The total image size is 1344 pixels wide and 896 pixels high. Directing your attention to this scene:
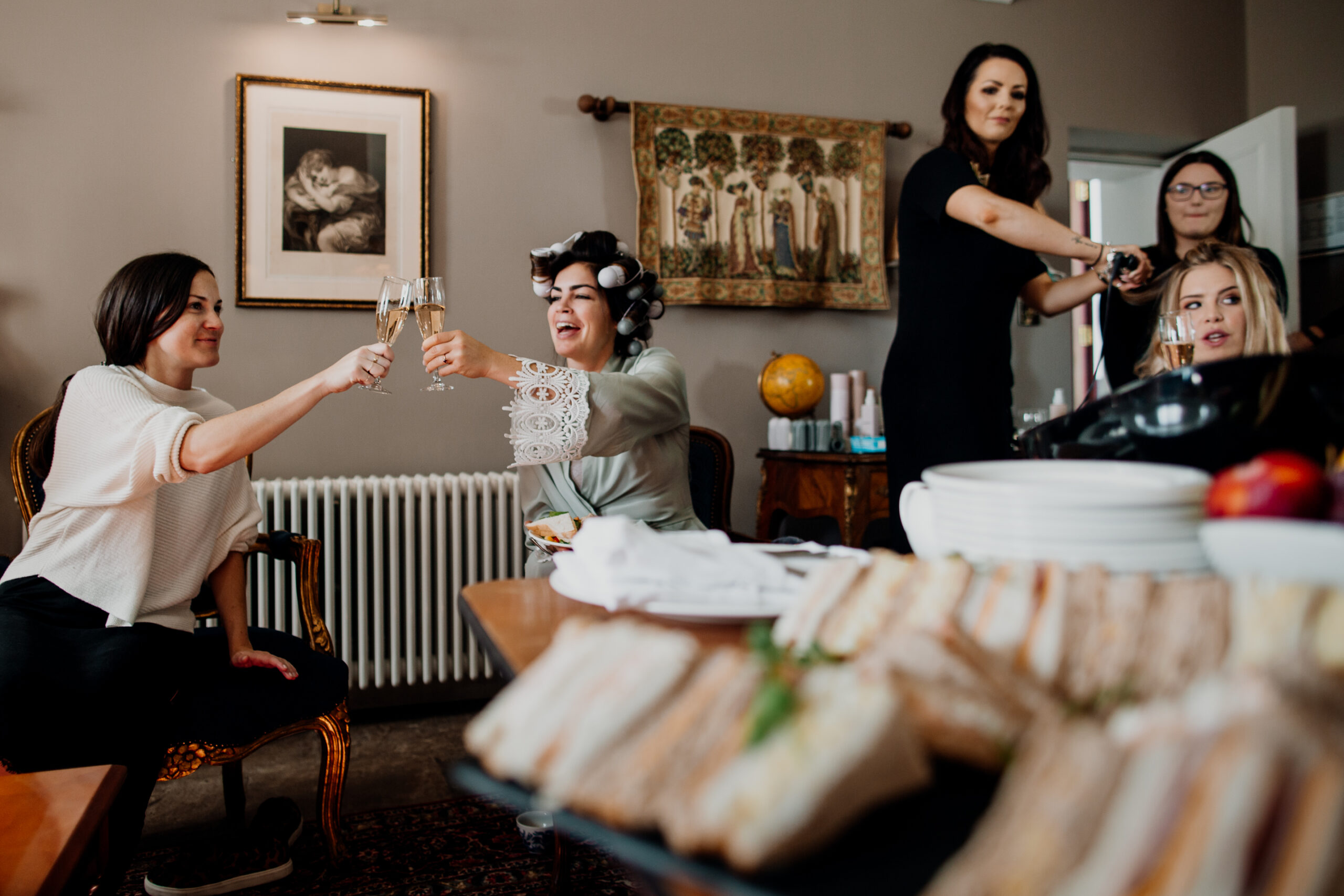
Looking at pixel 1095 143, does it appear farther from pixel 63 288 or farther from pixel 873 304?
pixel 63 288

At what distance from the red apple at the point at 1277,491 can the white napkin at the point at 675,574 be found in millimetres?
339

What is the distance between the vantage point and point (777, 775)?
39 cm

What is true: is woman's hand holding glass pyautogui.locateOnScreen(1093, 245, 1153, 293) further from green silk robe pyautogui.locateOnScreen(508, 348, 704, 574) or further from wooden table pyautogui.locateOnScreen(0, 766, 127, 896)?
wooden table pyautogui.locateOnScreen(0, 766, 127, 896)

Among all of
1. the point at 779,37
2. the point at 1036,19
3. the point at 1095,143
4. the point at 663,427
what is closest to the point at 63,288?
the point at 663,427

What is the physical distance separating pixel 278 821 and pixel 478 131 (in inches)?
96.9

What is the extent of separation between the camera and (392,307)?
152 cm

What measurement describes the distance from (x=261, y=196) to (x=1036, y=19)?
342 centimetres

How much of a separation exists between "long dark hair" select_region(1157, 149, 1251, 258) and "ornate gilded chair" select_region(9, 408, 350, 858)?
2.92 meters

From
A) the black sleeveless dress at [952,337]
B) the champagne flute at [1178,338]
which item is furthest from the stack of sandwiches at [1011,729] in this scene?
the black sleeveless dress at [952,337]

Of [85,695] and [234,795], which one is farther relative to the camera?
[234,795]

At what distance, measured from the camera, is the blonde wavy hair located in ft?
6.75

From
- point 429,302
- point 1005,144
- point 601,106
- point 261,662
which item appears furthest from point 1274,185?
point 261,662

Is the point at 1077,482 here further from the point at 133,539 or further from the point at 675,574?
the point at 133,539

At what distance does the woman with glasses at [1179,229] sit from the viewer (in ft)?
9.74
